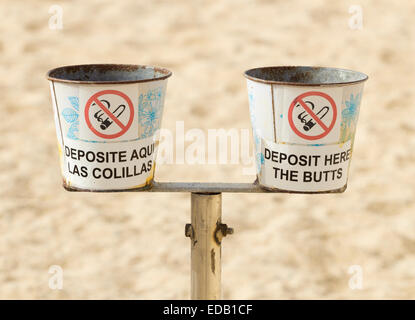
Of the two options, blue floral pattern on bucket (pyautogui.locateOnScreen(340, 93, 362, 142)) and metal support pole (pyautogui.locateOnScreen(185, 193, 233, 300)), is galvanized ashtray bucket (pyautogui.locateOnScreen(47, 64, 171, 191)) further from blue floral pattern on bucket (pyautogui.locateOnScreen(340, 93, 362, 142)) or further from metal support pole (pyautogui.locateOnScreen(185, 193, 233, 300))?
blue floral pattern on bucket (pyautogui.locateOnScreen(340, 93, 362, 142))

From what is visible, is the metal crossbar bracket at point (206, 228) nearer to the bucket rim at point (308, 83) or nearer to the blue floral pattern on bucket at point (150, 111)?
the blue floral pattern on bucket at point (150, 111)

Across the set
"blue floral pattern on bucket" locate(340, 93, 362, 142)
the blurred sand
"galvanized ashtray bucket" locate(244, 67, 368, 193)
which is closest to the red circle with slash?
"galvanized ashtray bucket" locate(244, 67, 368, 193)

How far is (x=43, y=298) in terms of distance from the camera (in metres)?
2.96

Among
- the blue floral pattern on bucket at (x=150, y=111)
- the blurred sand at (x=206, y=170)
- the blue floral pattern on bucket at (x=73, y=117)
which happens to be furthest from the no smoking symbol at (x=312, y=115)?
the blurred sand at (x=206, y=170)

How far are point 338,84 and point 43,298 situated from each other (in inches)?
69.7

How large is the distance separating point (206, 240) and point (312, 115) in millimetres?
379

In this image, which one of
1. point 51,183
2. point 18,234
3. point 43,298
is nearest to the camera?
point 43,298

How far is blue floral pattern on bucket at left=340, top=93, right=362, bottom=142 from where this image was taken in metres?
1.63

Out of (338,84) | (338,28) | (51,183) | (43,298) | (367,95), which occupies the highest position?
(338,84)

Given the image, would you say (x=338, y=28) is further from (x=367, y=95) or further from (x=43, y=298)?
(x=43, y=298)

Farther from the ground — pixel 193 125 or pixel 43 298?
pixel 193 125

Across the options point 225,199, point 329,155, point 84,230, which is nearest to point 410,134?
point 225,199

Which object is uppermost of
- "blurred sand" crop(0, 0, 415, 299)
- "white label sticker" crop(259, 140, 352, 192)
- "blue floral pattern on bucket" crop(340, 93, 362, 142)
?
"blue floral pattern on bucket" crop(340, 93, 362, 142)

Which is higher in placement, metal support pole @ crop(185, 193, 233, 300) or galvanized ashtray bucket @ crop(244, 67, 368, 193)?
galvanized ashtray bucket @ crop(244, 67, 368, 193)
